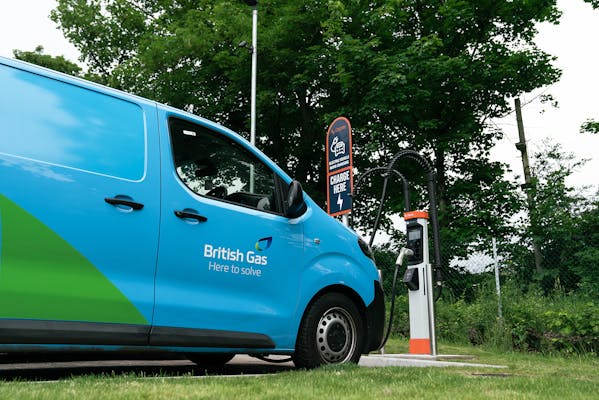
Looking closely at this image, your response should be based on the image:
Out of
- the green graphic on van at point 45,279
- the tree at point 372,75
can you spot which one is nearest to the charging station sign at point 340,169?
the green graphic on van at point 45,279

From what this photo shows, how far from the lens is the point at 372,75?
2098 cm

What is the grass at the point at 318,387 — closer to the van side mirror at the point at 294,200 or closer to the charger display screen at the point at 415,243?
the van side mirror at the point at 294,200

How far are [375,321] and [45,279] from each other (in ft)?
10.6

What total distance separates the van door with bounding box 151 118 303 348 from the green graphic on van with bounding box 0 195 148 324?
1.51 feet

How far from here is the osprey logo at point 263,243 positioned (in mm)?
5368

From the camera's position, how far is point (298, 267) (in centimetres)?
561

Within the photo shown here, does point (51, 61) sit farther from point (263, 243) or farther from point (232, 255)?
point (232, 255)

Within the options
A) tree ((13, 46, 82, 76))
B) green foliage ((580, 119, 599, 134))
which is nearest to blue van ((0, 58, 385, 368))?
green foliage ((580, 119, 599, 134))

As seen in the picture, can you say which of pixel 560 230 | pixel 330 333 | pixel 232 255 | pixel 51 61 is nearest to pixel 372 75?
pixel 560 230

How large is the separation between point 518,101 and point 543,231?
750cm

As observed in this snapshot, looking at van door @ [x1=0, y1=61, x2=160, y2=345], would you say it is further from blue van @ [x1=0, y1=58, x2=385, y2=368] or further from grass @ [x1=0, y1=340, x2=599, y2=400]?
grass @ [x1=0, y1=340, x2=599, y2=400]

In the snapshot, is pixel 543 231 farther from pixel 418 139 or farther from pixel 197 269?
pixel 197 269

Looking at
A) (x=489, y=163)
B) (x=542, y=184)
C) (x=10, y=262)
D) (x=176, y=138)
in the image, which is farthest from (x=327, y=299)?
(x=489, y=163)

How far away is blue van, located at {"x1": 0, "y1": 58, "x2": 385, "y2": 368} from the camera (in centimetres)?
409
